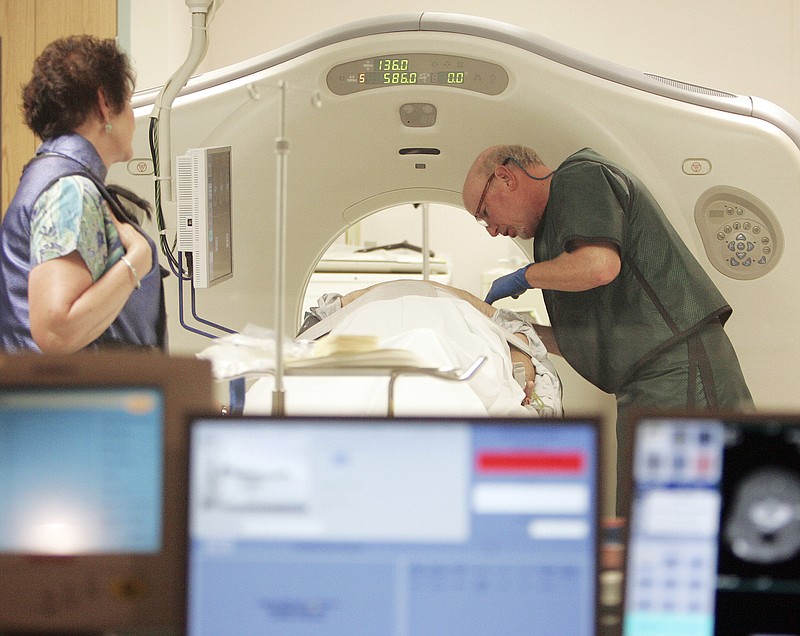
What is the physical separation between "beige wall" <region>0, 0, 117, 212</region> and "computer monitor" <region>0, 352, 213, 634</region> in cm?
236

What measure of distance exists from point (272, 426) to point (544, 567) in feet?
0.95

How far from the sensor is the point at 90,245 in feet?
5.73

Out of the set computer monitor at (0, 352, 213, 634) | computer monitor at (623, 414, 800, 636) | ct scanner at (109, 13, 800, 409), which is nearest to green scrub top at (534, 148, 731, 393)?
ct scanner at (109, 13, 800, 409)

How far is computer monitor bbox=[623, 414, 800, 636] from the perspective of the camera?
884mm

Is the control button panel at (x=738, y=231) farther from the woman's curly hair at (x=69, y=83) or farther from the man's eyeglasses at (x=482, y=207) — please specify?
the woman's curly hair at (x=69, y=83)

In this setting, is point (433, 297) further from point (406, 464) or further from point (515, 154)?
point (406, 464)

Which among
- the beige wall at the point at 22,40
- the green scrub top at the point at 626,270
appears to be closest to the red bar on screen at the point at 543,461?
the green scrub top at the point at 626,270

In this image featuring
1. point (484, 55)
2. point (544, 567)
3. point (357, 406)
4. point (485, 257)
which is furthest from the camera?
point (485, 257)

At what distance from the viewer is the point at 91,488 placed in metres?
0.92

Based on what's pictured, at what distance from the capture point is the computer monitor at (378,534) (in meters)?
0.88

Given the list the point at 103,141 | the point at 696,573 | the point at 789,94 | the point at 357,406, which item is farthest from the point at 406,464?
the point at 789,94

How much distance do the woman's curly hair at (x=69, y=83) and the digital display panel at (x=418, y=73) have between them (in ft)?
2.34

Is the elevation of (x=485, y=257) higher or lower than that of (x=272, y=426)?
higher

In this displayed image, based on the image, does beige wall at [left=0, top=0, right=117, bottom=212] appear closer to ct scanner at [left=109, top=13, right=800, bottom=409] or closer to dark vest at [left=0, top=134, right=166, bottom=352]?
ct scanner at [left=109, top=13, right=800, bottom=409]
